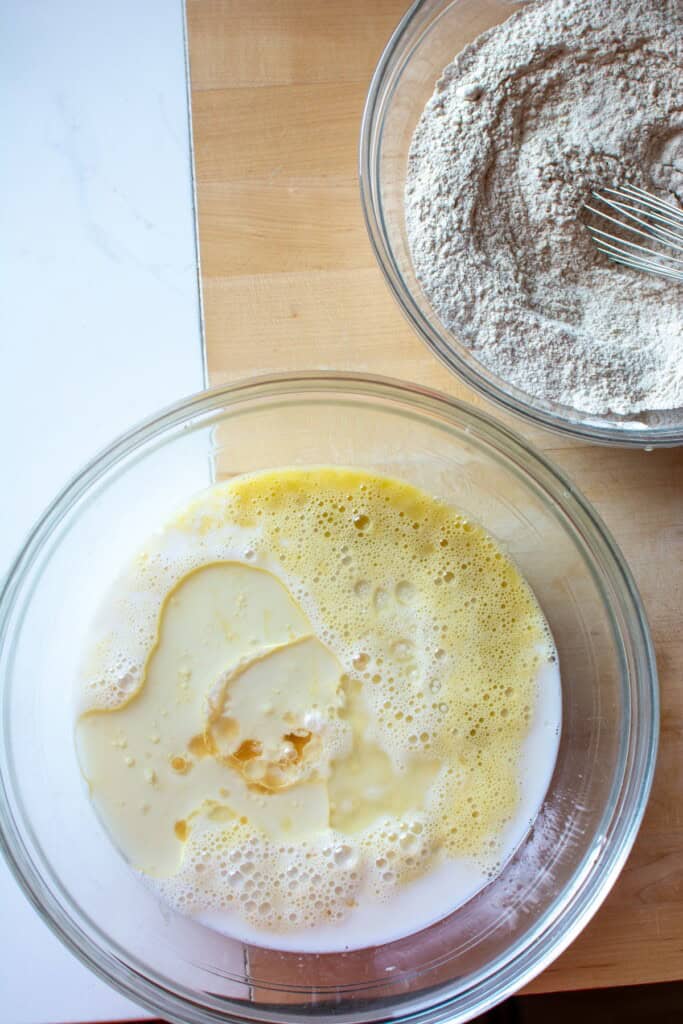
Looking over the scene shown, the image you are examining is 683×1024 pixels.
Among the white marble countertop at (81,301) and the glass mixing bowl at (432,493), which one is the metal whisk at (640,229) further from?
the white marble countertop at (81,301)

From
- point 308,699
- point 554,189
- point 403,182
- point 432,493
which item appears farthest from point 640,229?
point 308,699

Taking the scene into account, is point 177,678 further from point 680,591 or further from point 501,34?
point 501,34

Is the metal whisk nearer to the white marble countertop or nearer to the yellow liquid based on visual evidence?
the yellow liquid

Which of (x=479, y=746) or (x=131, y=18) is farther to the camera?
(x=131, y=18)

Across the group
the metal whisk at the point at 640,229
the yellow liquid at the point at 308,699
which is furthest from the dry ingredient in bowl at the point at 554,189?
the yellow liquid at the point at 308,699

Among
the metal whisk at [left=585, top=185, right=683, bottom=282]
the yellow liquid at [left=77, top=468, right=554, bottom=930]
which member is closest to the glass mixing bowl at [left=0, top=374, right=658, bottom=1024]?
the yellow liquid at [left=77, top=468, right=554, bottom=930]

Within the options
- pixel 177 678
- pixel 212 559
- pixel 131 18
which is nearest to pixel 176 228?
pixel 131 18

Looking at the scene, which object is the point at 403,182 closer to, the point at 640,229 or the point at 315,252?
the point at 315,252
